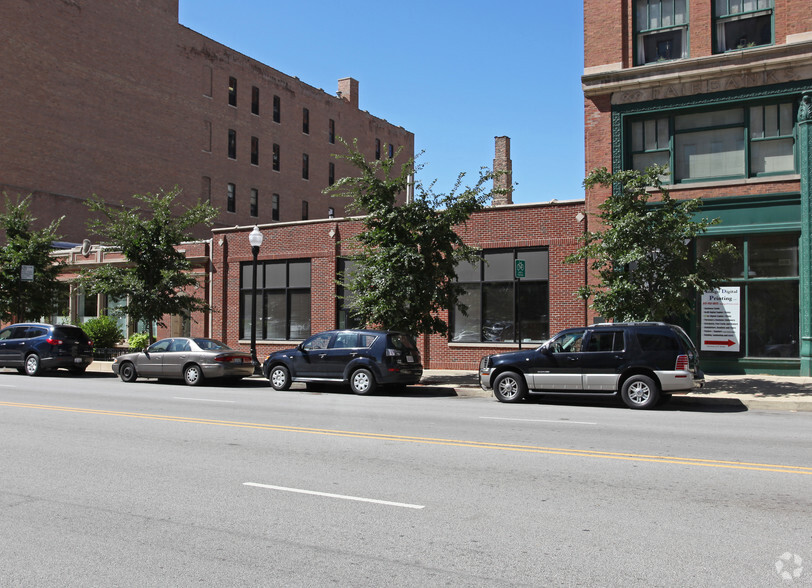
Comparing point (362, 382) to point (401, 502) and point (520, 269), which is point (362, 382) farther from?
point (401, 502)

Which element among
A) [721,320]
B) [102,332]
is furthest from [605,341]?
[102,332]

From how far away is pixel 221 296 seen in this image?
2970 centimetres

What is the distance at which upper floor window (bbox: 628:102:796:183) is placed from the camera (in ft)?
65.9

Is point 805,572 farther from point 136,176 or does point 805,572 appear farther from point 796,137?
point 136,176

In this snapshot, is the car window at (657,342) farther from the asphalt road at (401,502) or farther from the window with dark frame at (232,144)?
the window with dark frame at (232,144)

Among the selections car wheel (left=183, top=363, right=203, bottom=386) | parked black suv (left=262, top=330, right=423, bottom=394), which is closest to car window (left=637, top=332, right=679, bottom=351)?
parked black suv (left=262, top=330, right=423, bottom=394)

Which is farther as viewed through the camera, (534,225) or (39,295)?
(39,295)

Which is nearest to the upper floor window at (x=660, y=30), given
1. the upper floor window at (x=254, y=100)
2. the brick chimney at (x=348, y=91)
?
the upper floor window at (x=254, y=100)

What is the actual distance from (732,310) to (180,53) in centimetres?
3891

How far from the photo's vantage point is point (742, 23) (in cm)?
2072

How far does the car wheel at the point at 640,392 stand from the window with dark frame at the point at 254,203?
4015 cm

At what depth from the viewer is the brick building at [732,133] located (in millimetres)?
19594

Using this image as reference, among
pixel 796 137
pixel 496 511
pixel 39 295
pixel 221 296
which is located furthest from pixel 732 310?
pixel 39 295

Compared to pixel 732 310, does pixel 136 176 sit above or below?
above
